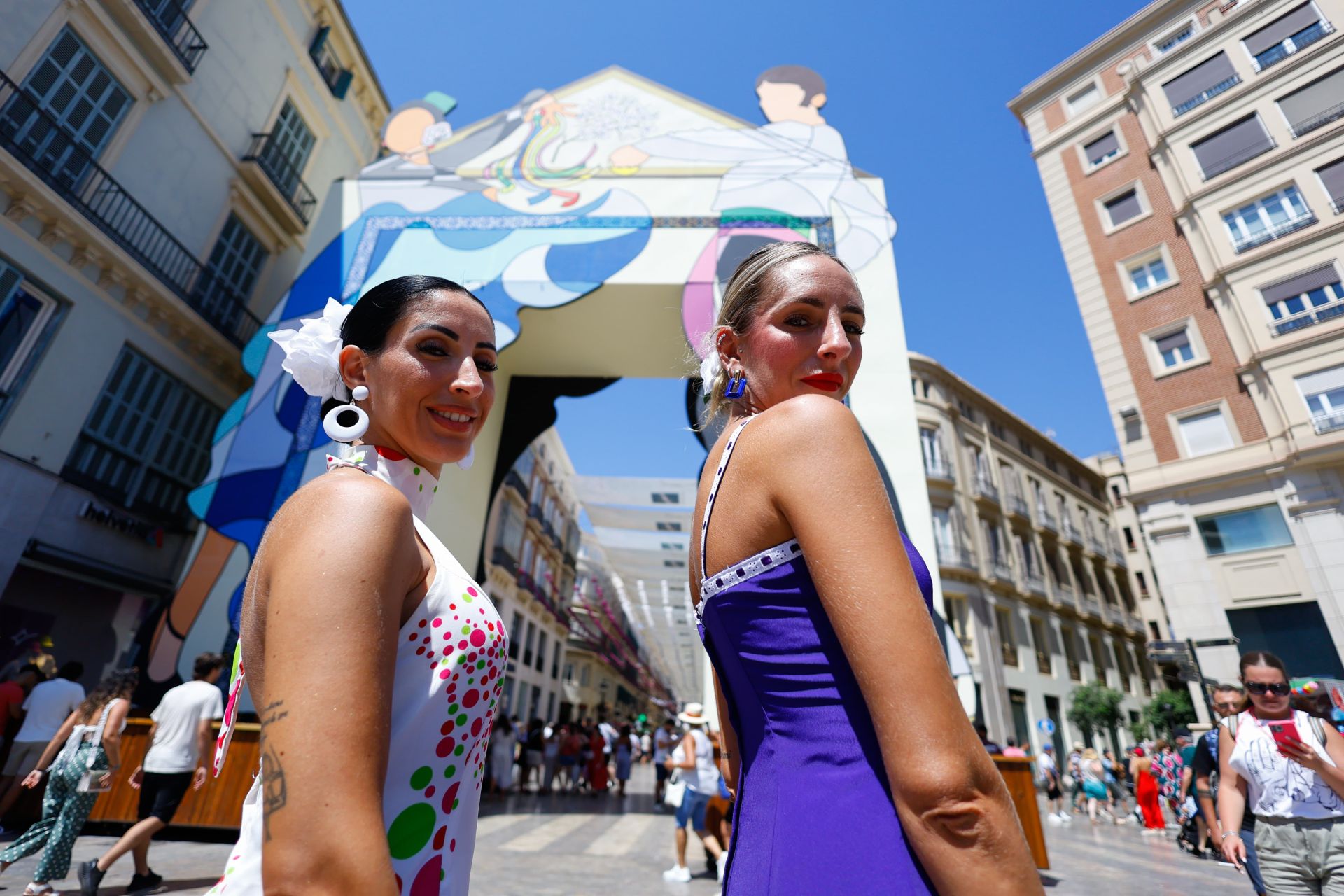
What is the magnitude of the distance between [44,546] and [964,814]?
11.2 m

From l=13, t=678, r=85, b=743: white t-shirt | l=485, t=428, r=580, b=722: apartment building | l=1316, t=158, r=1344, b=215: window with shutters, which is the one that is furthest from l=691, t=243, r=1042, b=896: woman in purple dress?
l=1316, t=158, r=1344, b=215: window with shutters

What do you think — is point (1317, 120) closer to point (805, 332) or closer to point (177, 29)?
point (805, 332)

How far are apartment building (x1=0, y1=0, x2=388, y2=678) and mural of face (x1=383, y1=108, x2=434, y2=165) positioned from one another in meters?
3.06

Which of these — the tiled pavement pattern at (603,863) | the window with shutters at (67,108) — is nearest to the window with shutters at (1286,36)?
the tiled pavement pattern at (603,863)

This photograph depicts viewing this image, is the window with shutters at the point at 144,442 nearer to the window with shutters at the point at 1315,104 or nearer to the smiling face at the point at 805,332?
the smiling face at the point at 805,332

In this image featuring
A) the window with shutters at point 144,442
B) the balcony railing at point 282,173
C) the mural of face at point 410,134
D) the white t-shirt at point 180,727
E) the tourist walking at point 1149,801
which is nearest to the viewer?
the white t-shirt at point 180,727

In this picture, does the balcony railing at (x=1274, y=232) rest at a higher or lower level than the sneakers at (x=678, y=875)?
higher

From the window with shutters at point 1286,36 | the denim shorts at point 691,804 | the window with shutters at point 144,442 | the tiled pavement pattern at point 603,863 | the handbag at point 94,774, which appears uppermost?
the window with shutters at point 1286,36

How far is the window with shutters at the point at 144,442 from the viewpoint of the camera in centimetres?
898

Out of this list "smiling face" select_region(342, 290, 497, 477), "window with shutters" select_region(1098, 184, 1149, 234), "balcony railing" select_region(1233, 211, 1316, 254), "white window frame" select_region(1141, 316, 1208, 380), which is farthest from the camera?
"window with shutters" select_region(1098, 184, 1149, 234)

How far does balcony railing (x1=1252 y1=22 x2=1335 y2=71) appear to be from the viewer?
16.1 metres

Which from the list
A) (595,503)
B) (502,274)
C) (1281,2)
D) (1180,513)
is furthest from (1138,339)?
(502,274)

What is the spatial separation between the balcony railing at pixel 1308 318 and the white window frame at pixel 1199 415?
6.45ft

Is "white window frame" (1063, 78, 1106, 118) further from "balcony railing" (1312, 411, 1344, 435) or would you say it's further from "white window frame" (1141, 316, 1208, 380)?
"balcony railing" (1312, 411, 1344, 435)
